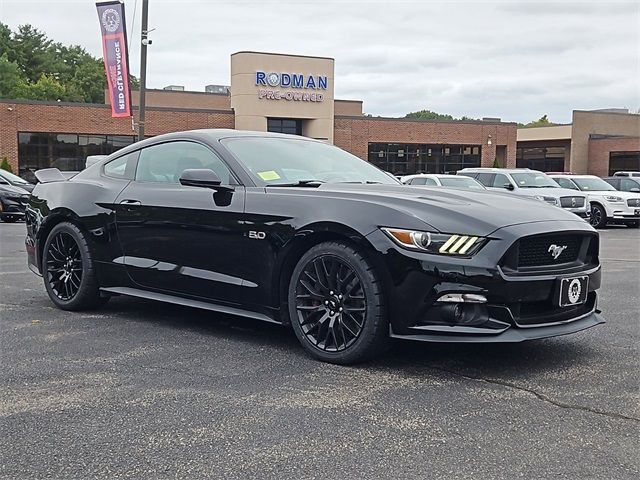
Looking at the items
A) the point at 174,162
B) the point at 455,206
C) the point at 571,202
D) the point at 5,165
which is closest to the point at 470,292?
the point at 455,206

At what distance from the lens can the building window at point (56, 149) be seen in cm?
3366

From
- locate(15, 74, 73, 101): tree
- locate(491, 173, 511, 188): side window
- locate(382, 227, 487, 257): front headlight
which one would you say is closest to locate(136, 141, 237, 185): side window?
locate(382, 227, 487, 257): front headlight

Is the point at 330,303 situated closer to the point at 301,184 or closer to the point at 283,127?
the point at 301,184

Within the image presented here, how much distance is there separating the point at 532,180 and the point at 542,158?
38654 millimetres

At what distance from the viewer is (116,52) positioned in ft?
72.0

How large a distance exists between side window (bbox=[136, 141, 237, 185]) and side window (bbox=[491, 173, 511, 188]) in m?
15.3

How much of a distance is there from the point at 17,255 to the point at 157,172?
5668mm

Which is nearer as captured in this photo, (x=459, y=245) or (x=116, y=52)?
(x=459, y=245)

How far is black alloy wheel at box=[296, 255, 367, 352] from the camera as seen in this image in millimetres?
4391

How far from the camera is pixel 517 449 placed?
3.18m

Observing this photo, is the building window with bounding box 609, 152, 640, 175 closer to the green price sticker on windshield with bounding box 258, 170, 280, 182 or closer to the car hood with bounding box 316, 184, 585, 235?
the car hood with bounding box 316, 184, 585, 235

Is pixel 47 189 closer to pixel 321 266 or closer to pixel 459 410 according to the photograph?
pixel 321 266

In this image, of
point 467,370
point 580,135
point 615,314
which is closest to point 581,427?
point 467,370

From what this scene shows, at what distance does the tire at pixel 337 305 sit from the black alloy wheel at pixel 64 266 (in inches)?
90.5
